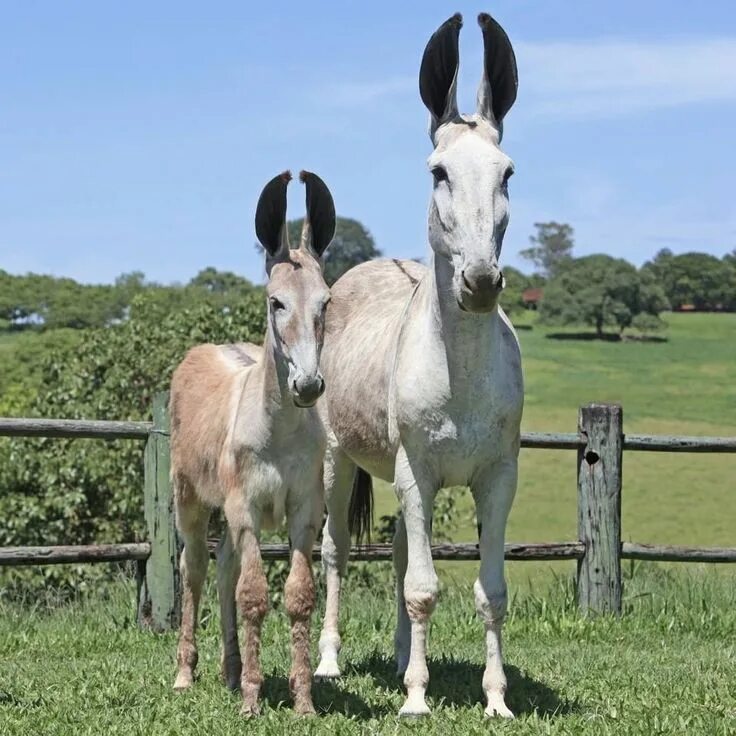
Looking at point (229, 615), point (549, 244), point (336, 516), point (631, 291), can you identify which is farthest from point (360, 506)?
point (549, 244)

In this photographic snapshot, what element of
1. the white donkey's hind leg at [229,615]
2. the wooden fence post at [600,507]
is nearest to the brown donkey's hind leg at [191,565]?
the white donkey's hind leg at [229,615]

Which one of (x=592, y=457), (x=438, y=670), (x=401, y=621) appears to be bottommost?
(x=438, y=670)

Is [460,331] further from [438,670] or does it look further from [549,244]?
[549,244]

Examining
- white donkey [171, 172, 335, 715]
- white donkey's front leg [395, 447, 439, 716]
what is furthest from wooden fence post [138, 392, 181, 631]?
white donkey's front leg [395, 447, 439, 716]

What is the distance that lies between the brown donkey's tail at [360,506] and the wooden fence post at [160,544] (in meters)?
1.80

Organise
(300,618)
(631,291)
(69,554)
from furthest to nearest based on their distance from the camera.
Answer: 1. (631,291)
2. (69,554)
3. (300,618)

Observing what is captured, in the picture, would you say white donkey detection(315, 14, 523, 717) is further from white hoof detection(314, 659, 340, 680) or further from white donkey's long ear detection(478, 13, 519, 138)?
white hoof detection(314, 659, 340, 680)

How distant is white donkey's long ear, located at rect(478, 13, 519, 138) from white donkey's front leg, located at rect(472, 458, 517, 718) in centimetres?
159

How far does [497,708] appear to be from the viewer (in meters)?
5.67

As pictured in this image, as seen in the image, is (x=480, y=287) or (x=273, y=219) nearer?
(x=480, y=287)

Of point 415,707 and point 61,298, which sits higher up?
point 61,298

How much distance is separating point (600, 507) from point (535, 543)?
595 mm

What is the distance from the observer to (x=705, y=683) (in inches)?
257

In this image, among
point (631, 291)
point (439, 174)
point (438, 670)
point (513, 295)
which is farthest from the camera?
point (513, 295)
